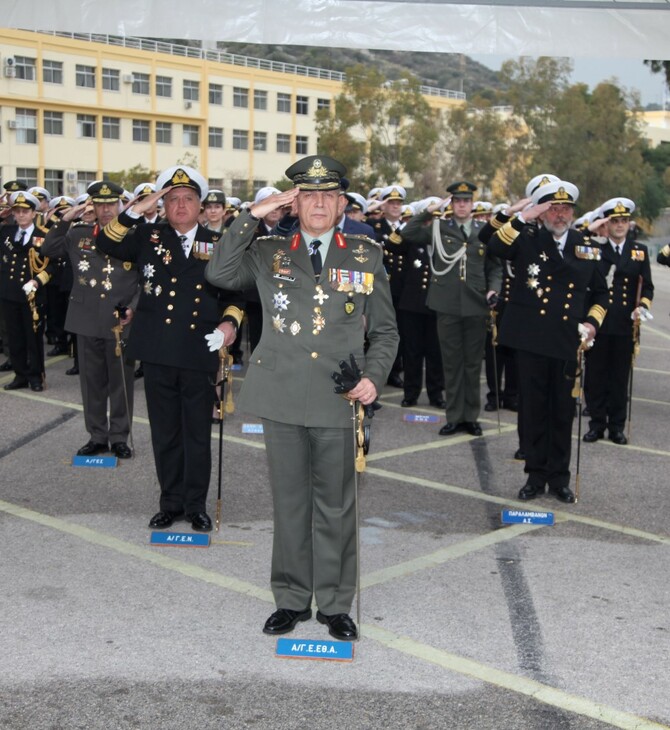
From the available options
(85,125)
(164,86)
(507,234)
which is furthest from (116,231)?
(164,86)

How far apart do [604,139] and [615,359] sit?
6137cm

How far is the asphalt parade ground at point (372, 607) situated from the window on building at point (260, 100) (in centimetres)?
7159

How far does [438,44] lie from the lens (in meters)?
6.20

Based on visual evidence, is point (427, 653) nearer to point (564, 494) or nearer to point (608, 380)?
point (564, 494)

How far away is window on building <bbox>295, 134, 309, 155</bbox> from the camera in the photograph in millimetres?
81375

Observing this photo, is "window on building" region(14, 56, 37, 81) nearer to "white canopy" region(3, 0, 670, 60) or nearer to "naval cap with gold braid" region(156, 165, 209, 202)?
"naval cap with gold braid" region(156, 165, 209, 202)

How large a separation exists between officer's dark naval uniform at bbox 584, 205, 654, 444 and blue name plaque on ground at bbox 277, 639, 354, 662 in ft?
17.8

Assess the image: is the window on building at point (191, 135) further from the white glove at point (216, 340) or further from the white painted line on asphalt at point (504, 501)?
the white glove at point (216, 340)

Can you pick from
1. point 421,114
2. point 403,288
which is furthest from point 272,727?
point 421,114

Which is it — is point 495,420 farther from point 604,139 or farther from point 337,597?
point 604,139

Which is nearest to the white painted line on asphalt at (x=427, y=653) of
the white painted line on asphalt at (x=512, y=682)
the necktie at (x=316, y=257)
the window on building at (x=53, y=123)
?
the white painted line on asphalt at (x=512, y=682)

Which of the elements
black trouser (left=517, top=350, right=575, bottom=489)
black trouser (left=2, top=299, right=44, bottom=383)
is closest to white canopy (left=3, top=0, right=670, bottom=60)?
black trouser (left=517, top=350, right=575, bottom=489)

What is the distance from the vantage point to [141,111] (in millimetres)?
68562

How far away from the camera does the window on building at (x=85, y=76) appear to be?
6450cm
